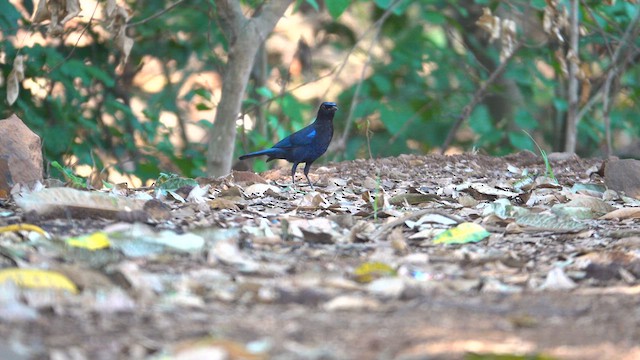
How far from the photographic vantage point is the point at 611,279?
278cm

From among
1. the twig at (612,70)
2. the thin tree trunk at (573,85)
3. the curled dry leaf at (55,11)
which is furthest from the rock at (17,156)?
the twig at (612,70)

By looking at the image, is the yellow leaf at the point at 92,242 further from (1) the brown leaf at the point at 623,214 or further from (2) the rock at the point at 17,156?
(1) the brown leaf at the point at 623,214

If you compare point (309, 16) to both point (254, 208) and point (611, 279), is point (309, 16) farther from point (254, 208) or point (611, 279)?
point (611, 279)

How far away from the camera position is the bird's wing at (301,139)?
607 cm

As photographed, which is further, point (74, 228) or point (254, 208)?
point (254, 208)

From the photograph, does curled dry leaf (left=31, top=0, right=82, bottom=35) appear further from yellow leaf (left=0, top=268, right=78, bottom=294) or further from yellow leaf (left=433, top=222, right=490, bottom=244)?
Answer: yellow leaf (left=0, top=268, right=78, bottom=294)

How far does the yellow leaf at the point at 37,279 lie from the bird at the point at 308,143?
3408 millimetres

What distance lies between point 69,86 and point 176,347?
16.5 feet

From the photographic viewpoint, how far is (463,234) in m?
3.42

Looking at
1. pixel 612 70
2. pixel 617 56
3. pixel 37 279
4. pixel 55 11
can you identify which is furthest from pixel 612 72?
pixel 37 279

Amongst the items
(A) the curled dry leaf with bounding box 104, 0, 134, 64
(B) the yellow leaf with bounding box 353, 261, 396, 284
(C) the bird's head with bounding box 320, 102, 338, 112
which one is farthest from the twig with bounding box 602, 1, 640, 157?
(B) the yellow leaf with bounding box 353, 261, 396, 284

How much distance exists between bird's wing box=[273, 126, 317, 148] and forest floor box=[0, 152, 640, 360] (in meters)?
1.66

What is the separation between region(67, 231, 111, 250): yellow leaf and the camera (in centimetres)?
280

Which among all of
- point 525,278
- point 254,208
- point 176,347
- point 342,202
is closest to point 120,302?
point 176,347
